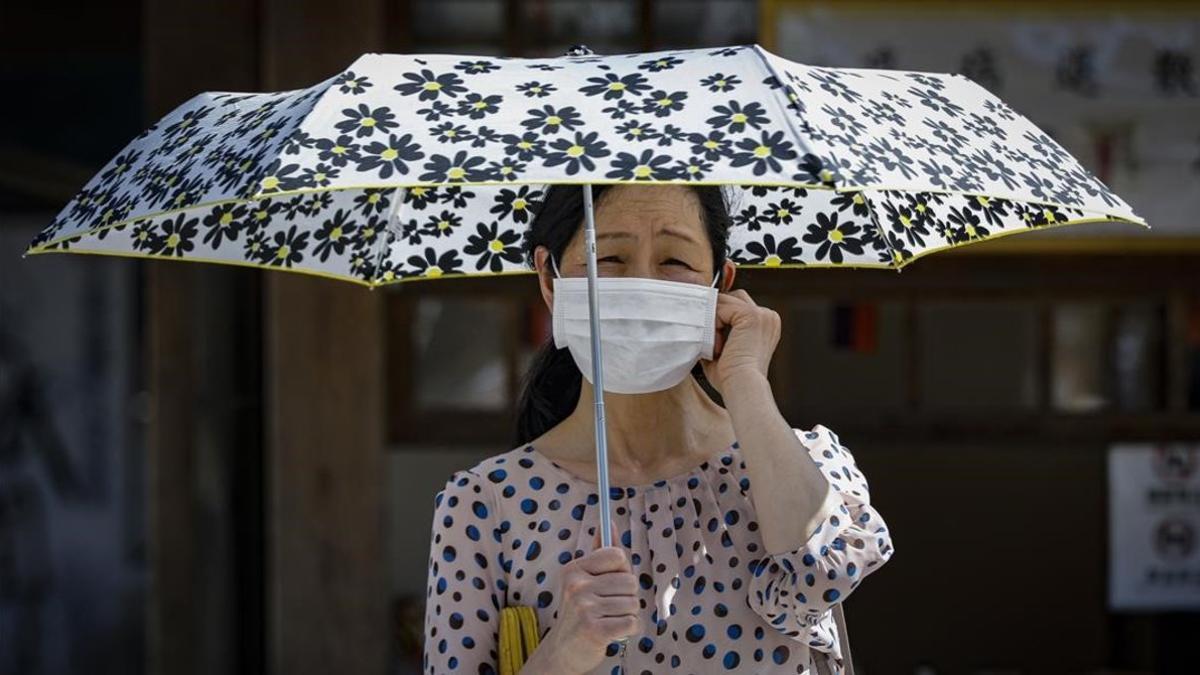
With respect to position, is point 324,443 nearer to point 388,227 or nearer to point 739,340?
point 388,227

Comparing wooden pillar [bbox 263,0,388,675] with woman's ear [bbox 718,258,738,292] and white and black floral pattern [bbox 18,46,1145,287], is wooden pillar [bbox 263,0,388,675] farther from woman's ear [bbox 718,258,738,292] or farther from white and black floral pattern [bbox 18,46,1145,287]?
woman's ear [bbox 718,258,738,292]

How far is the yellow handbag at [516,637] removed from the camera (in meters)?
2.38

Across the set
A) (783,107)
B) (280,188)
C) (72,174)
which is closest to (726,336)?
(783,107)

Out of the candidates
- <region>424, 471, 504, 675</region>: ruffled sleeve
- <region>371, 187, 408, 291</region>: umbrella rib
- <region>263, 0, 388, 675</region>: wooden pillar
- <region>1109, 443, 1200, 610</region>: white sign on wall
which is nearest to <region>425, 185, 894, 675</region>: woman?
<region>424, 471, 504, 675</region>: ruffled sleeve

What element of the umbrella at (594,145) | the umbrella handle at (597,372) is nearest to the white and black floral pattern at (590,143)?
→ the umbrella at (594,145)

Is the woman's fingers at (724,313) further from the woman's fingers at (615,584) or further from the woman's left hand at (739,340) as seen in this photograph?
the woman's fingers at (615,584)

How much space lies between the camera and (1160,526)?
6.07m

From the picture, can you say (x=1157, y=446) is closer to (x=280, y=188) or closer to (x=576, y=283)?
(x=576, y=283)

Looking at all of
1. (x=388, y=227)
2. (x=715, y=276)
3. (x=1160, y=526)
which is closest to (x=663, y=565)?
(x=715, y=276)

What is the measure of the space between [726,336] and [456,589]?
59 cm

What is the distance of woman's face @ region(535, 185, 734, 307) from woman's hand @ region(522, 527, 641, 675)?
0.45 metres

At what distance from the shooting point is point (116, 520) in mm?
9922

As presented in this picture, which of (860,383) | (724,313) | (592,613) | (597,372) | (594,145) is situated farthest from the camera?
(860,383)

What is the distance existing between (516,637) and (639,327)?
20.6 inches
